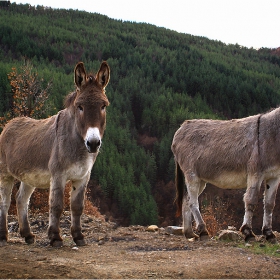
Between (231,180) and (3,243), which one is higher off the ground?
(231,180)

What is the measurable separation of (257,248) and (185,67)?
97496 millimetres

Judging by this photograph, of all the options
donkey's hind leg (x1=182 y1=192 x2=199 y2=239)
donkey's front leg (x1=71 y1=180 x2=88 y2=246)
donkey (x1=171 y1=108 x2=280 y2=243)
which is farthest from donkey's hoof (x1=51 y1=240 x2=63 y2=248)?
donkey's hind leg (x1=182 y1=192 x2=199 y2=239)

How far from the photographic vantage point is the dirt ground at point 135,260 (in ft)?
17.2

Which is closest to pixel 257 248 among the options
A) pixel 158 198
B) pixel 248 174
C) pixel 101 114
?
pixel 248 174

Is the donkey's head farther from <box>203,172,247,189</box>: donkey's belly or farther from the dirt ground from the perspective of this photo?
<box>203,172,247,189</box>: donkey's belly

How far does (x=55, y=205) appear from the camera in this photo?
6.92 m

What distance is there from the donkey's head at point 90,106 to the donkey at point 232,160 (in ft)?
8.97

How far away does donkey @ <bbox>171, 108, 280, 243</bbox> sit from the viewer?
789 centimetres

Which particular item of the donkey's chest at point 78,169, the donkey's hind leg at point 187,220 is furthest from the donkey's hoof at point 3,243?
the donkey's hind leg at point 187,220

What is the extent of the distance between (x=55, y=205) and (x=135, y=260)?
1.55 meters

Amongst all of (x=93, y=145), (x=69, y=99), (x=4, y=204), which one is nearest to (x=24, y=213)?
(x=4, y=204)

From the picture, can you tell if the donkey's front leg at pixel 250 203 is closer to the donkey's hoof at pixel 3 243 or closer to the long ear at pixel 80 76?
the long ear at pixel 80 76

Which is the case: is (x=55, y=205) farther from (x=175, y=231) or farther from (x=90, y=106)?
(x=175, y=231)

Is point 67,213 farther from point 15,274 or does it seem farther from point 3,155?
point 15,274
